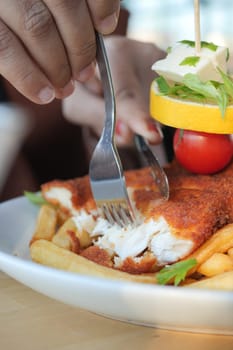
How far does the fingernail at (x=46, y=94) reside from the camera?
1.32m

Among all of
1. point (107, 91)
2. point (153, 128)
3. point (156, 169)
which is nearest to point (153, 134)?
point (153, 128)

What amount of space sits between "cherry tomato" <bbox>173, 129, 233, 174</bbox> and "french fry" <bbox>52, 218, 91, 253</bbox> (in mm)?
324

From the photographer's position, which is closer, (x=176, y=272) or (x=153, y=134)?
(x=176, y=272)

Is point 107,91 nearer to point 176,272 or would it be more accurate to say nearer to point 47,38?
point 47,38

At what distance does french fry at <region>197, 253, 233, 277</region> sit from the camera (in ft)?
3.84

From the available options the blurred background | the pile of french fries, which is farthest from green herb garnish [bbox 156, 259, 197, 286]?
the blurred background

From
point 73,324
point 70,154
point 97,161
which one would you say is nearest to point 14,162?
point 70,154

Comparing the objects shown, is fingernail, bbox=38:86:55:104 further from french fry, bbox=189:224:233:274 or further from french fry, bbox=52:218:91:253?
french fry, bbox=189:224:233:274

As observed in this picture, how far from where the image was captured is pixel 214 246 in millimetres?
1223

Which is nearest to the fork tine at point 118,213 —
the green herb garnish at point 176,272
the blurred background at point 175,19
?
the green herb garnish at point 176,272

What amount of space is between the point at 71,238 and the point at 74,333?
1.03 feet

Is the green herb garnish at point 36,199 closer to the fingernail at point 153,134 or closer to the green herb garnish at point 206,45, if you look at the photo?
the fingernail at point 153,134

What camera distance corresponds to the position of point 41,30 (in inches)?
47.6

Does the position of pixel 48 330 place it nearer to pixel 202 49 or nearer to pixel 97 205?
pixel 97 205
